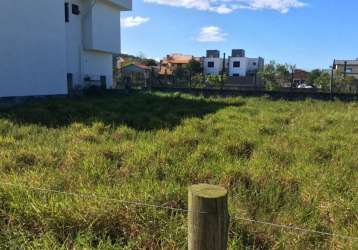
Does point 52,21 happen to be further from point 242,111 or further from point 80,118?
point 242,111

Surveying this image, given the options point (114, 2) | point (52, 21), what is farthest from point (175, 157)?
point (114, 2)

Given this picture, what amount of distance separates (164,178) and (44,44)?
11.6 m

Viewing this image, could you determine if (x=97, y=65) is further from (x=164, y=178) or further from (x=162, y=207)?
(x=162, y=207)

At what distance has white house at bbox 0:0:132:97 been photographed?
42.4 feet

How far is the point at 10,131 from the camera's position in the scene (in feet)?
26.2

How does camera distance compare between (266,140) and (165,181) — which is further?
(266,140)

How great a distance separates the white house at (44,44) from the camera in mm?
12938

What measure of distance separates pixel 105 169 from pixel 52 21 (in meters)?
11.7

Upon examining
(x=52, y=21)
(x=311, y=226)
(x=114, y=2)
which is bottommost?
(x=311, y=226)

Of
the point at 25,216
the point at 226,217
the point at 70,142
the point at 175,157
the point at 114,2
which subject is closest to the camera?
the point at 226,217

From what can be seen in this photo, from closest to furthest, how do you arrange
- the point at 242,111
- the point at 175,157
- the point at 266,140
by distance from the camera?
the point at 175,157
the point at 266,140
the point at 242,111

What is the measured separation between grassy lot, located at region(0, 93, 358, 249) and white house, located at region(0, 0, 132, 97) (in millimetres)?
4053

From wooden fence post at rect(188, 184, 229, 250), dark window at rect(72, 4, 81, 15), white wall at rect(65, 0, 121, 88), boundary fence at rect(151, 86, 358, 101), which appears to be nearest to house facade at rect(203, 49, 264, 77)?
white wall at rect(65, 0, 121, 88)

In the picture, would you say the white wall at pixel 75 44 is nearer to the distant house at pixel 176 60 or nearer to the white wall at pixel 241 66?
the distant house at pixel 176 60
